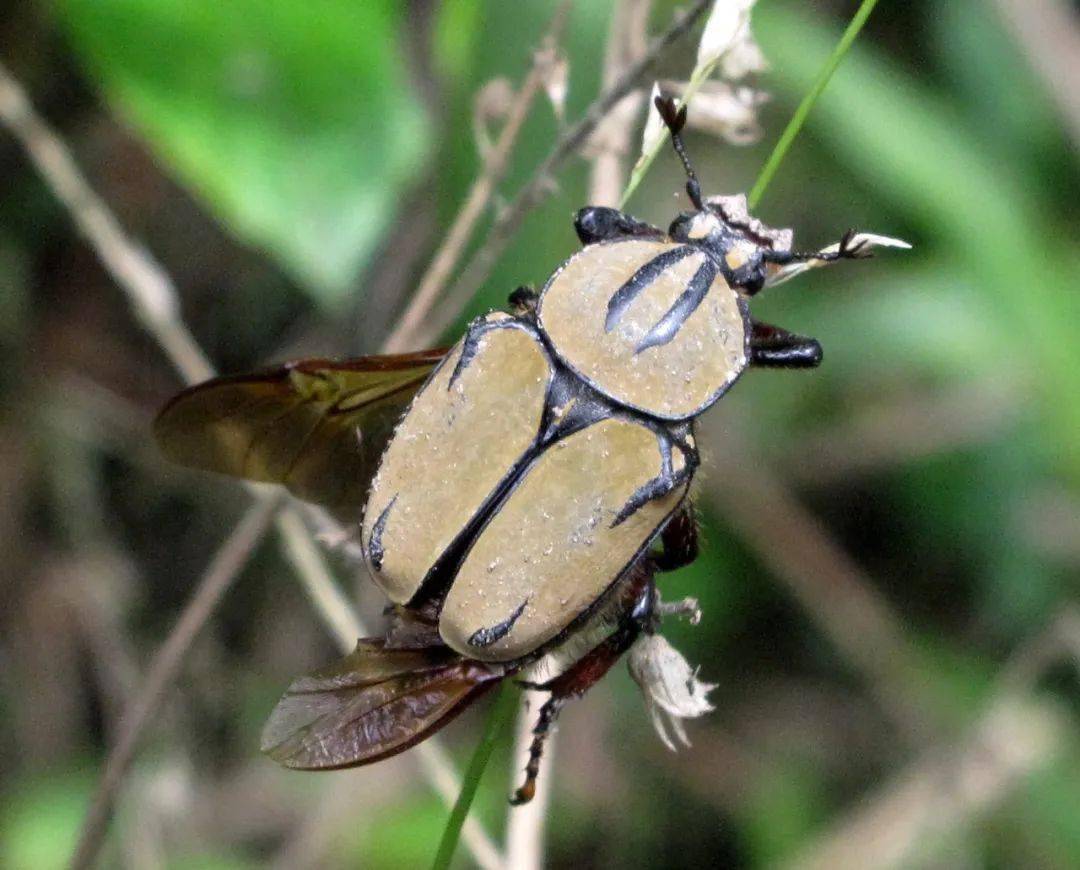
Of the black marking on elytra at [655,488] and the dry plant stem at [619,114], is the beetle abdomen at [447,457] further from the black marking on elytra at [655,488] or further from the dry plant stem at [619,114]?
the dry plant stem at [619,114]

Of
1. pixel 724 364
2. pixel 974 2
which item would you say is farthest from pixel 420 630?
pixel 974 2

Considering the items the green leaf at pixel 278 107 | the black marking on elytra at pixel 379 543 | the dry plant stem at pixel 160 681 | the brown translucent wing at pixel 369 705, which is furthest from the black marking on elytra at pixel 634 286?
the green leaf at pixel 278 107

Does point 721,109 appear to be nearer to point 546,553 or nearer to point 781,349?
point 781,349

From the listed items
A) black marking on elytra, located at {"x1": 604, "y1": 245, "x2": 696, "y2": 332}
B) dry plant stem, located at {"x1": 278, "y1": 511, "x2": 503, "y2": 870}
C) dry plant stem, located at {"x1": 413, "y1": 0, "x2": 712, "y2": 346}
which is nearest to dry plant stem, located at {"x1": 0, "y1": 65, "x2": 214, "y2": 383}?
dry plant stem, located at {"x1": 278, "y1": 511, "x2": 503, "y2": 870}

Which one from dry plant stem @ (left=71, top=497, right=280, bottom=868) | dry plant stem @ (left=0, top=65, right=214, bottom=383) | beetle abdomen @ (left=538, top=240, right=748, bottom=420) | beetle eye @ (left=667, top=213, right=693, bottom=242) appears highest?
beetle eye @ (left=667, top=213, right=693, bottom=242)

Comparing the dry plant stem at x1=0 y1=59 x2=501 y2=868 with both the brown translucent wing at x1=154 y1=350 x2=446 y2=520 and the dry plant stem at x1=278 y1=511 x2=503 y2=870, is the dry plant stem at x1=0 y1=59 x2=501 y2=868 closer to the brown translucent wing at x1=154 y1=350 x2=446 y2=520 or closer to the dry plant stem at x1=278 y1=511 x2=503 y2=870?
the dry plant stem at x1=278 y1=511 x2=503 y2=870

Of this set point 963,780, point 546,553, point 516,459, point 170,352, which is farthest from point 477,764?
point 963,780

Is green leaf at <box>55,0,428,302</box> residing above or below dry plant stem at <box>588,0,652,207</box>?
below
